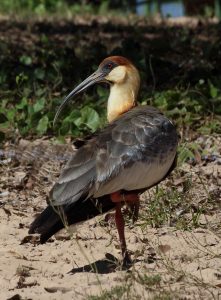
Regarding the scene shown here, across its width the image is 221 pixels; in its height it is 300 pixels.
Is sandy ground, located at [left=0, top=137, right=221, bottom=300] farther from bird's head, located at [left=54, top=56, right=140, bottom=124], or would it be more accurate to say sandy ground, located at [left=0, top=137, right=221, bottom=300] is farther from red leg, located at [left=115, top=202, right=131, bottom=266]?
bird's head, located at [left=54, top=56, right=140, bottom=124]

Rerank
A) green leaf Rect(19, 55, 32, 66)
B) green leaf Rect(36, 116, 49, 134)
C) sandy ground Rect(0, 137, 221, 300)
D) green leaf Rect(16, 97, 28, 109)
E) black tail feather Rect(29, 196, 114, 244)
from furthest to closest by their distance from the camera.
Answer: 1. green leaf Rect(19, 55, 32, 66)
2. green leaf Rect(16, 97, 28, 109)
3. green leaf Rect(36, 116, 49, 134)
4. black tail feather Rect(29, 196, 114, 244)
5. sandy ground Rect(0, 137, 221, 300)

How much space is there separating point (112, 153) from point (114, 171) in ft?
0.44

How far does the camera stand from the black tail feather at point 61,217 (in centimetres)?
616

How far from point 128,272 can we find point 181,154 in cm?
294

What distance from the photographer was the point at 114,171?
6.31m

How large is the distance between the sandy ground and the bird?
230mm

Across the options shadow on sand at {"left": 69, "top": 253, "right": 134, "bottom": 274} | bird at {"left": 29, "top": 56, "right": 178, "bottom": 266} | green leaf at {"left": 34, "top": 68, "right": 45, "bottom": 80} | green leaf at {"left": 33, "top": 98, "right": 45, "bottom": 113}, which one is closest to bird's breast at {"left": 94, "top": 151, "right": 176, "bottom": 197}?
bird at {"left": 29, "top": 56, "right": 178, "bottom": 266}

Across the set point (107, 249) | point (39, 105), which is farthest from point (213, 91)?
point (107, 249)

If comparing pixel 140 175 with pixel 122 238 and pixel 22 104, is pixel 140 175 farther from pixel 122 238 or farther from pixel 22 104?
pixel 22 104

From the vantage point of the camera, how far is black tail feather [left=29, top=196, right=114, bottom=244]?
616cm

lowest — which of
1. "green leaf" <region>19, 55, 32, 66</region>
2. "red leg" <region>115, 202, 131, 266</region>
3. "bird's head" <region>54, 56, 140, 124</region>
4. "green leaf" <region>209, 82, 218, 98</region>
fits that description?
"red leg" <region>115, 202, 131, 266</region>

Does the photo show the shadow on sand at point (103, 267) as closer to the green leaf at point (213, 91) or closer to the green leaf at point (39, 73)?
the green leaf at point (213, 91)

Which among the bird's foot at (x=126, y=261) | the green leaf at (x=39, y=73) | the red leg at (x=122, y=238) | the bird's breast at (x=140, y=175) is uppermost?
the green leaf at (x=39, y=73)

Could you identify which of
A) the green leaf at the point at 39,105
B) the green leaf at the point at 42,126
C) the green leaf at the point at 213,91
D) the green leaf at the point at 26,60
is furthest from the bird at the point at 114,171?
the green leaf at the point at 26,60
